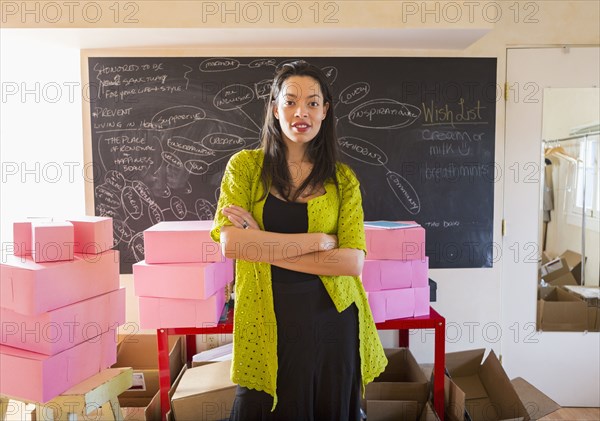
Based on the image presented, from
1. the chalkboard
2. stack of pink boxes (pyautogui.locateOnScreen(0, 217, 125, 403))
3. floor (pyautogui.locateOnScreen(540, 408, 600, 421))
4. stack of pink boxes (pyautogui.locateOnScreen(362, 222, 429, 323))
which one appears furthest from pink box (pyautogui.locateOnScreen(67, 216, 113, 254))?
floor (pyautogui.locateOnScreen(540, 408, 600, 421))

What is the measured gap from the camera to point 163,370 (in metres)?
2.40

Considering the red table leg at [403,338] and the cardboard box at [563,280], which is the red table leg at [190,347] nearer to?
the red table leg at [403,338]

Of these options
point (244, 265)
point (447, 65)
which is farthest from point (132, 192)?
point (447, 65)

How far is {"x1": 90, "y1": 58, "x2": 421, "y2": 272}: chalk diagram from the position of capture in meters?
3.00

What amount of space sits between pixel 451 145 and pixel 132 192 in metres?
1.84

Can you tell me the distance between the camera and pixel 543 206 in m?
3.17

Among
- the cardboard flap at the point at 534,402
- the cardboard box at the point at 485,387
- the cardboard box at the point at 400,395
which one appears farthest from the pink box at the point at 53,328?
the cardboard flap at the point at 534,402

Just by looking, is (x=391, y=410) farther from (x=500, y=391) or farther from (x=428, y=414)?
(x=500, y=391)

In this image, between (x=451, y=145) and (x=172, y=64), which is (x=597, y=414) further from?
(x=172, y=64)

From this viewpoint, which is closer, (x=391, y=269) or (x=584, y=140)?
(x=391, y=269)

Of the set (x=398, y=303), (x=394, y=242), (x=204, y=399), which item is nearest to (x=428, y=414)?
(x=398, y=303)

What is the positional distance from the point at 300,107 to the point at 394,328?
122 cm

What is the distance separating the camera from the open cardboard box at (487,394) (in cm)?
240

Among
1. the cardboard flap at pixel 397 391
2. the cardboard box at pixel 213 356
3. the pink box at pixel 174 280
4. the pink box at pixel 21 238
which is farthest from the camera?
the cardboard box at pixel 213 356
